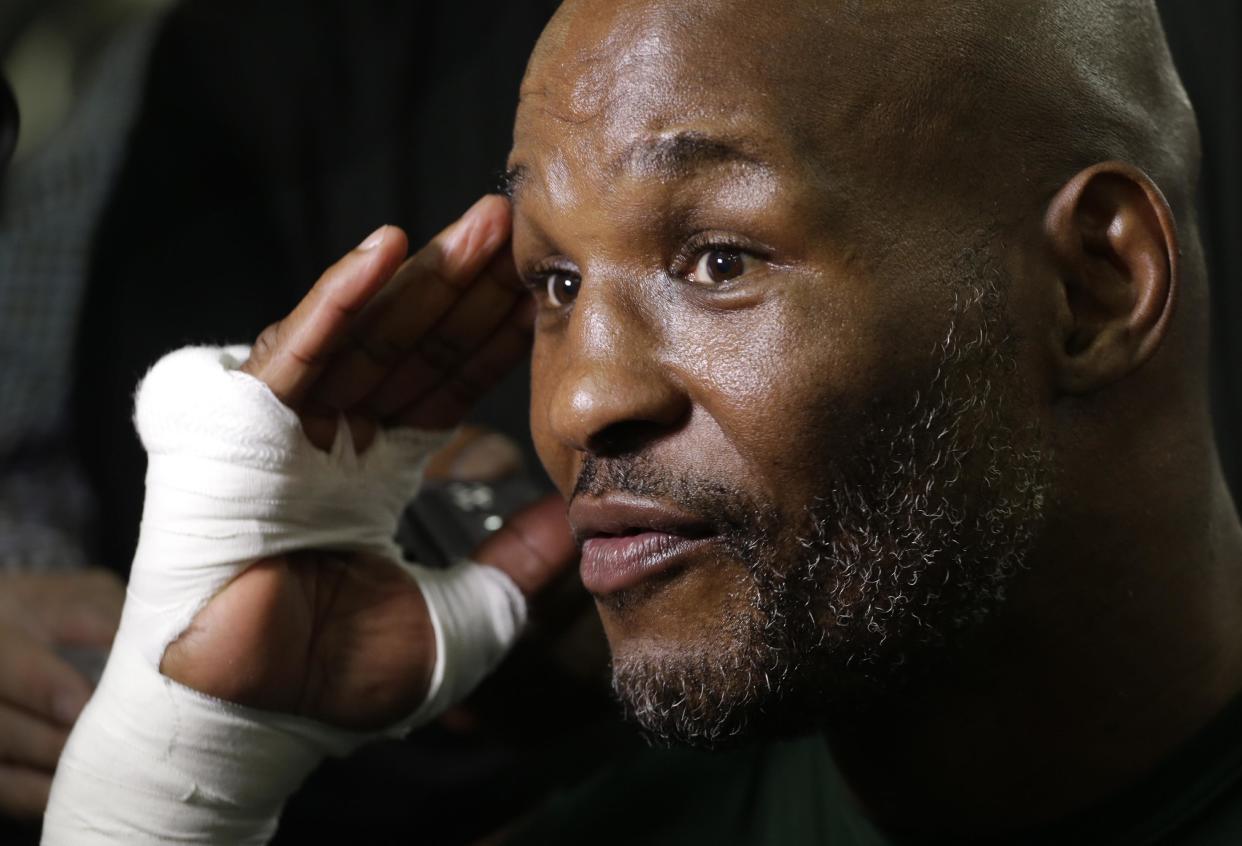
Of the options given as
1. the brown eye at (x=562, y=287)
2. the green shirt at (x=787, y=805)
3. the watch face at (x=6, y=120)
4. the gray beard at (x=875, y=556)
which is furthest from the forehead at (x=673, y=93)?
the watch face at (x=6, y=120)

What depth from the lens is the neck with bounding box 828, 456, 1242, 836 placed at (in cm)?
116

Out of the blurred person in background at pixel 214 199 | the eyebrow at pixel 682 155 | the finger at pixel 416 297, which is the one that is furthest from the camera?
the blurred person in background at pixel 214 199

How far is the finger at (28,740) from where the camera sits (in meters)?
1.40

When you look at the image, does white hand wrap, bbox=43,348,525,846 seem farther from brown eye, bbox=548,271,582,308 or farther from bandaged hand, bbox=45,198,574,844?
brown eye, bbox=548,271,582,308

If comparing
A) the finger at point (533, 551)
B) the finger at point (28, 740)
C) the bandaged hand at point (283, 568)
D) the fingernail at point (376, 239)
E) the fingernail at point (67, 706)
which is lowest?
the finger at point (28, 740)

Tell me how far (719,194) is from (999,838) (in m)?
0.67

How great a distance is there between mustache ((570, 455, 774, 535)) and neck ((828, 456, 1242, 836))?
0.88ft

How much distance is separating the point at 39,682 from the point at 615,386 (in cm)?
81

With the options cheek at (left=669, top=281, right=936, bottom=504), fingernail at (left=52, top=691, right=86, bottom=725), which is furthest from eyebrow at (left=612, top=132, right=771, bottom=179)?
fingernail at (left=52, top=691, right=86, bottom=725)

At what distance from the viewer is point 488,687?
1.66 metres

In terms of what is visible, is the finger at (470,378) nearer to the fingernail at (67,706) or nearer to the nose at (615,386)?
the nose at (615,386)

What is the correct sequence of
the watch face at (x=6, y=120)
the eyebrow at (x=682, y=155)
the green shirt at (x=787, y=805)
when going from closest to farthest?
the eyebrow at (x=682, y=155)
the green shirt at (x=787, y=805)
the watch face at (x=6, y=120)

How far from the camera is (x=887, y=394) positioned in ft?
3.46

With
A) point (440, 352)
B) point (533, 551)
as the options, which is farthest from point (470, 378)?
point (533, 551)
